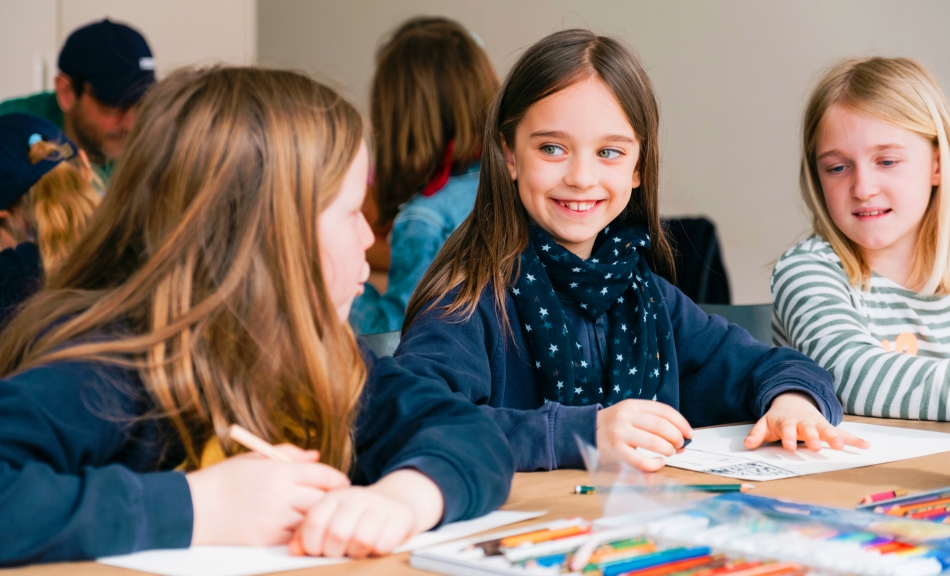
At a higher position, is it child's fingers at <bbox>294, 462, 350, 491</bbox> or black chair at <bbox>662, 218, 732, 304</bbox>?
child's fingers at <bbox>294, 462, 350, 491</bbox>

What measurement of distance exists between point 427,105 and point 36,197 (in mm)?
1006

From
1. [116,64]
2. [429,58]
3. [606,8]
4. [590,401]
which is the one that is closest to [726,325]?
[590,401]

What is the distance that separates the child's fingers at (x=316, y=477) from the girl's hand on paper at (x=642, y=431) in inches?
12.9

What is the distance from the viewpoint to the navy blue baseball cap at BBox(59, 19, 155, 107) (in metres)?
2.84

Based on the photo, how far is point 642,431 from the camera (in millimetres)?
951

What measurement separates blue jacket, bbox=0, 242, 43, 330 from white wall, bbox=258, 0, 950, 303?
1882 mm

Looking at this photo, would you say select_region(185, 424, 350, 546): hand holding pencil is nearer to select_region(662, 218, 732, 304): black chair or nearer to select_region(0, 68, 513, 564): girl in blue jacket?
select_region(0, 68, 513, 564): girl in blue jacket

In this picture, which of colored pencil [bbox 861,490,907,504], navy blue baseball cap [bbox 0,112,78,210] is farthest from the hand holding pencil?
navy blue baseball cap [bbox 0,112,78,210]

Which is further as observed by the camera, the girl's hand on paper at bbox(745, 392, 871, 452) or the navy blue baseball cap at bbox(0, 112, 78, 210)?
the navy blue baseball cap at bbox(0, 112, 78, 210)

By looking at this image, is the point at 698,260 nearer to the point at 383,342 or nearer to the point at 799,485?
the point at 383,342

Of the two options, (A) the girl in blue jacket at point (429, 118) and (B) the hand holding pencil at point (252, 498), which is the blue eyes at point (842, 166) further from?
(B) the hand holding pencil at point (252, 498)

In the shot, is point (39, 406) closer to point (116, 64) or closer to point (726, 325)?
point (726, 325)

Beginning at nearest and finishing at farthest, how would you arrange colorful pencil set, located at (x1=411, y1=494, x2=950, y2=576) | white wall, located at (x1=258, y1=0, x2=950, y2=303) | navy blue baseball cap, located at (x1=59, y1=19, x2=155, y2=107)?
colorful pencil set, located at (x1=411, y1=494, x2=950, y2=576)
navy blue baseball cap, located at (x1=59, y1=19, x2=155, y2=107)
white wall, located at (x1=258, y1=0, x2=950, y2=303)

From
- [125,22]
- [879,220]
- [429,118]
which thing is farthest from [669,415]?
[125,22]
